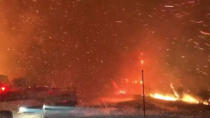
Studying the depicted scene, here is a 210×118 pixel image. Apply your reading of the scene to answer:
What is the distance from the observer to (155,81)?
122 feet

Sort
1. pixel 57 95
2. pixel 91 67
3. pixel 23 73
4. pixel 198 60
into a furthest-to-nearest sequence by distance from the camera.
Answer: pixel 91 67, pixel 23 73, pixel 198 60, pixel 57 95

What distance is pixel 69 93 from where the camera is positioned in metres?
17.1

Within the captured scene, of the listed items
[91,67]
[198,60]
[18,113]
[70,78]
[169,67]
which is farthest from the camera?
[91,67]

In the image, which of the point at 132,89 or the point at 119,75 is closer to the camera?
the point at 132,89

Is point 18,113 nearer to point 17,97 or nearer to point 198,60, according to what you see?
point 17,97

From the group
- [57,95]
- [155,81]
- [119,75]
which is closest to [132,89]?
[155,81]

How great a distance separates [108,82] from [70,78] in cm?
581

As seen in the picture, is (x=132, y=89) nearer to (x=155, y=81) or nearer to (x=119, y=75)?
(x=155, y=81)

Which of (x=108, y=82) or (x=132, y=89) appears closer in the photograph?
(x=132, y=89)

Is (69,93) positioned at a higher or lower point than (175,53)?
lower

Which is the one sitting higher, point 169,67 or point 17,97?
point 169,67

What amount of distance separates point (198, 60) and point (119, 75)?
21.4 metres

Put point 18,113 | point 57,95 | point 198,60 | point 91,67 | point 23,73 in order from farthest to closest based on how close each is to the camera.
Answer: point 91,67 → point 23,73 → point 198,60 → point 57,95 → point 18,113

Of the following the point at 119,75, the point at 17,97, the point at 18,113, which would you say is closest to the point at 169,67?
the point at 119,75
